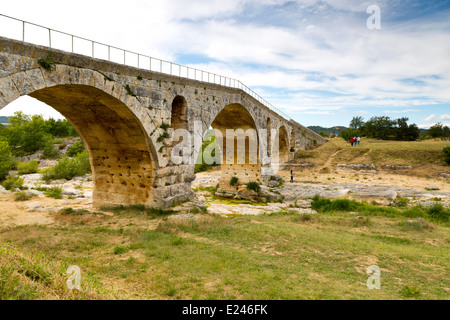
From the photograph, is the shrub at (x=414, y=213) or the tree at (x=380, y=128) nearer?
the shrub at (x=414, y=213)

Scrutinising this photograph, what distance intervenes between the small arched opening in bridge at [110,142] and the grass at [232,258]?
8.46 feet

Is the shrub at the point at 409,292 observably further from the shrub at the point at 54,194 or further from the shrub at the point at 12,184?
the shrub at the point at 12,184

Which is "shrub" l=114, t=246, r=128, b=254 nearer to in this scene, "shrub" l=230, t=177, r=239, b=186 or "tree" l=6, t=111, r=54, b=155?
"shrub" l=230, t=177, r=239, b=186

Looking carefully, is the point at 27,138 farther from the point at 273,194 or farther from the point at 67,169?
the point at 273,194

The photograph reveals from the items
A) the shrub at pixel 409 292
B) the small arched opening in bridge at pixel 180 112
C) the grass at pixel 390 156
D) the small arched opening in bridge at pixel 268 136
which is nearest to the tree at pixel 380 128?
the grass at pixel 390 156

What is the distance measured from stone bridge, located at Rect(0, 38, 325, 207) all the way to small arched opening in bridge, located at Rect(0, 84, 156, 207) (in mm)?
36

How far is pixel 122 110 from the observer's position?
1291cm

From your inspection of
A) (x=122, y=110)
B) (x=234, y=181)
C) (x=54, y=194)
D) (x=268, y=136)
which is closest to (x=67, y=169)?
(x=54, y=194)

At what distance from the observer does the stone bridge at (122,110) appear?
908cm

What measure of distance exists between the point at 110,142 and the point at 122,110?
2.88 m

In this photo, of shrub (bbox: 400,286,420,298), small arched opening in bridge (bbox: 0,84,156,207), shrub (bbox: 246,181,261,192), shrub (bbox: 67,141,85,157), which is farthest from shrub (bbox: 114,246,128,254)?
shrub (bbox: 67,141,85,157)

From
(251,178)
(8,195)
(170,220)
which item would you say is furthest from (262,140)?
(8,195)
